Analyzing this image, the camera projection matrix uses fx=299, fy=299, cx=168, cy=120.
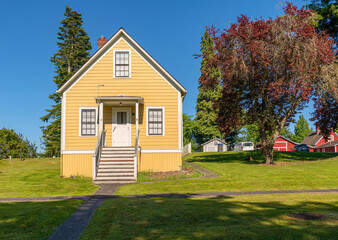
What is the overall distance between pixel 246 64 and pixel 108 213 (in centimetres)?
1494

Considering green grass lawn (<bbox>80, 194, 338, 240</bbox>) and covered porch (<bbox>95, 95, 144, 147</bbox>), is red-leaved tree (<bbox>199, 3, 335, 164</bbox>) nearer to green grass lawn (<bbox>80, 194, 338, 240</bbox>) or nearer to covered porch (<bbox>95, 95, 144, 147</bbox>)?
covered porch (<bbox>95, 95, 144, 147</bbox>)

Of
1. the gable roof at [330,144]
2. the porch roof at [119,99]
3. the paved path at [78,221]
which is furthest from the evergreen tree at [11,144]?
the gable roof at [330,144]

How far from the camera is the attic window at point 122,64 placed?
63.3 feet

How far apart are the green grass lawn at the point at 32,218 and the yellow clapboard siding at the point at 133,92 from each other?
908cm

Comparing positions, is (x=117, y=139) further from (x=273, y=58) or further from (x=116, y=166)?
(x=273, y=58)

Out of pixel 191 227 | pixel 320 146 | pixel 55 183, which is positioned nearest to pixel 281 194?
pixel 191 227

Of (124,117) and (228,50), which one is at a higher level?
(228,50)

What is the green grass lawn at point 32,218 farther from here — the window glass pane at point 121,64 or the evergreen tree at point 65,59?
the evergreen tree at point 65,59

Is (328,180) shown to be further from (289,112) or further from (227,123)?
(227,123)

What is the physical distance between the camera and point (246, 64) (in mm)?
19812

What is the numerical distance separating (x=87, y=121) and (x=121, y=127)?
2152 millimetres

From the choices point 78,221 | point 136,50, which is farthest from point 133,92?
point 78,221

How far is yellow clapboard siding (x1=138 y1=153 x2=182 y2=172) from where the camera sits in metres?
18.5

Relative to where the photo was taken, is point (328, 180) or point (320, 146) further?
point (320, 146)
